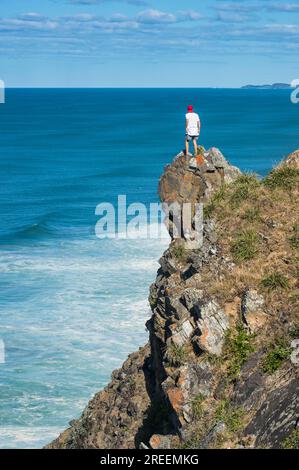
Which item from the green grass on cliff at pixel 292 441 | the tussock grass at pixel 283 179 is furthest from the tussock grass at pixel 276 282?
the green grass on cliff at pixel 292 441

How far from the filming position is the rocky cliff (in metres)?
16.5

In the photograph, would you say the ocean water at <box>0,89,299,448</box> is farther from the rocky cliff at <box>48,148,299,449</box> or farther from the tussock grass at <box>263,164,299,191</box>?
the tussock grass at <box>263,164,299,191</box>

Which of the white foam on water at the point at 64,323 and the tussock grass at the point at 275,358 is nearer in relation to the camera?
the tussock grass at the point at 275,358

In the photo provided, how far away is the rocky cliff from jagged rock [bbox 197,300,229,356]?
0.02 meters

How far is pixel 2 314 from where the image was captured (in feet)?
130

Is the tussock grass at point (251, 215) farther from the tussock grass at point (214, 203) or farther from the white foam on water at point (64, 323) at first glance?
the white foam on water at point (64, 323)

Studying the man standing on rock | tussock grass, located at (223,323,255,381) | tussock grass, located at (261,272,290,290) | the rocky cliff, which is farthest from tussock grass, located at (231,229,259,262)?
the man standing on rock

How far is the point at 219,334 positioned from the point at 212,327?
21cm

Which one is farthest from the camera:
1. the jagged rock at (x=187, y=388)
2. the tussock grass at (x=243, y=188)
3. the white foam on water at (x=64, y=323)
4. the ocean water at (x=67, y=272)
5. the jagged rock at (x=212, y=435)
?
the ocean water at (x=67, y=272)

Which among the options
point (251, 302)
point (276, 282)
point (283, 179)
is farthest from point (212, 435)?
point (283, 179)

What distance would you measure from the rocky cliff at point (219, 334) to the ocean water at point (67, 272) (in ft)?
24.0

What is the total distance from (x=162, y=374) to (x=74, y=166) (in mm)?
69851

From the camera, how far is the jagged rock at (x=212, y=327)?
1769cm

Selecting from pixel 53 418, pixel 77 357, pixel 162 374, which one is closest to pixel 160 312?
pixel 162 374
